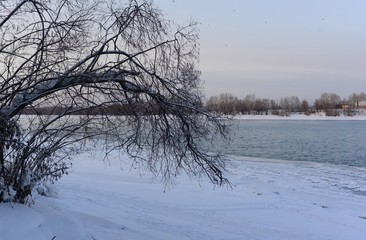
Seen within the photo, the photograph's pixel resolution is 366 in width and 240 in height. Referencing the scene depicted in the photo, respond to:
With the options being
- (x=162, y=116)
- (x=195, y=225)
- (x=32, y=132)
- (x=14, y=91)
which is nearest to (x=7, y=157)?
(x=32, y=132)

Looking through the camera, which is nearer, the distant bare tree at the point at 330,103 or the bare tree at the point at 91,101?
the bare tree at the point at 91,101

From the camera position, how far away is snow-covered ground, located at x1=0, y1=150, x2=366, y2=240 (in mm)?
6469

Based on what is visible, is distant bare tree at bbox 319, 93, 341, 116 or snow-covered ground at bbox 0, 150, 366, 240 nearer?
snow-covered ground at bbox 0, 150, 366, 240

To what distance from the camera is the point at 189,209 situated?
36.8 ft

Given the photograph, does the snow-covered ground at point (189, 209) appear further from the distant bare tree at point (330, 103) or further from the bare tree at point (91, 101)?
the distant bare tree at point (330, 103)

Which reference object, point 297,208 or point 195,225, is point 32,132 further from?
point 297,208

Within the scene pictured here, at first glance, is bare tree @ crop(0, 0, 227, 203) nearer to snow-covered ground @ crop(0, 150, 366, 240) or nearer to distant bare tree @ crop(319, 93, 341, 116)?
snow-covered ground @ crop(0, 150, 366, 240)

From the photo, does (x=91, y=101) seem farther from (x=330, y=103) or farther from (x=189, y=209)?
(x=330, y=103)

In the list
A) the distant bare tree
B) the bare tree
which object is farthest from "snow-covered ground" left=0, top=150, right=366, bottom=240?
the distant bare tree

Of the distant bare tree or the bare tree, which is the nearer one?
the bare tree

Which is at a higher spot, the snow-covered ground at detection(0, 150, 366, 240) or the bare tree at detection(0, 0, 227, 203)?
the bare tree at detection(0, 0, 227, 203)

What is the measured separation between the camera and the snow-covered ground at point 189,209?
21.2ft

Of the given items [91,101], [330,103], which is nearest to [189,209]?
[91,101]

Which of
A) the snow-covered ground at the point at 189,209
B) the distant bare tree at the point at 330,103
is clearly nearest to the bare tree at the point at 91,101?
the snow-covered ground at the point at 189,209
